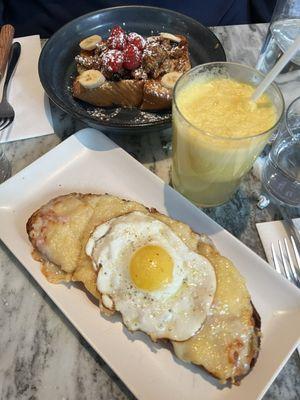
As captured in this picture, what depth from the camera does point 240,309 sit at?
3.20 ft

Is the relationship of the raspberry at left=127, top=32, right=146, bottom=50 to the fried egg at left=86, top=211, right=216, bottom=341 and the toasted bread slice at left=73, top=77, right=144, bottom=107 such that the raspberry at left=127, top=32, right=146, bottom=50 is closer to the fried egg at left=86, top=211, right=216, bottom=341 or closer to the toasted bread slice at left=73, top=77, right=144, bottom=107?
the toasted bread slice at left=73, top=77, right=144, bottom=107

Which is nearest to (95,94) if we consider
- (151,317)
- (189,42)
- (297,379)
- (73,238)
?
(189,42)

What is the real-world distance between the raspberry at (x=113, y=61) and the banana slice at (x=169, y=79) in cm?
18

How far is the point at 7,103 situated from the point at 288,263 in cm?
117

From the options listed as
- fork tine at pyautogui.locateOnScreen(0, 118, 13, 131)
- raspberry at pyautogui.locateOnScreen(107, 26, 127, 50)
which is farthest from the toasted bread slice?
fork tine at pyautogui.locateOnScreen(0, 118, 13, 131)

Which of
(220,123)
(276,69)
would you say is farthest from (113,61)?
(276,69)

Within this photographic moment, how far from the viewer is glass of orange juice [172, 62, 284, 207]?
3.43 ft

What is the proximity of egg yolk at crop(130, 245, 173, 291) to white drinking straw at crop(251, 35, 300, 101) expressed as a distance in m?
0.51

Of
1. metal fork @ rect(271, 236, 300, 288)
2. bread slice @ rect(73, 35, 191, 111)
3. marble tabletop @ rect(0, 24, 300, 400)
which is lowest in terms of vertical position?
marble tabletop @ rect(0, 24, 300, 400)

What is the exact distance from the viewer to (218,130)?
3.54 ft

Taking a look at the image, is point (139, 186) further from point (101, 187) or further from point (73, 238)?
point (73, 238)

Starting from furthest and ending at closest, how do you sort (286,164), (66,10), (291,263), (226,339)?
1. (66,10)
2. (286,164)
3. (291,263)
4. (226,339)

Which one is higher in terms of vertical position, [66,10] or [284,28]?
[284,28]

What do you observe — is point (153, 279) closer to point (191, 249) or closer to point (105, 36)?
point (191, 249)
